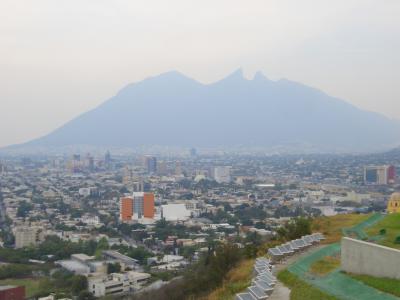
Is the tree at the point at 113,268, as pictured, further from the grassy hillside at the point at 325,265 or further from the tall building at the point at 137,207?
the tall building at the point at 137,207

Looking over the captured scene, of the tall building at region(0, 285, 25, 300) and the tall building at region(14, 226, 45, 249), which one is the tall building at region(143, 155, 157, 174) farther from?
the tall building at region(0, 285, 25, 300)

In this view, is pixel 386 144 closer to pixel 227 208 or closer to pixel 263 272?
pixel 227 208

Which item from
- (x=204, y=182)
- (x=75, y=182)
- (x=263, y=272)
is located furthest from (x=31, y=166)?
(x=263, y=272)

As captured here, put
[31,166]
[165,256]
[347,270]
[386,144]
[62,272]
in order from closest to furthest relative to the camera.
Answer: [347,270] → [62,272] → [165,256] → [31,166] → [386,144]

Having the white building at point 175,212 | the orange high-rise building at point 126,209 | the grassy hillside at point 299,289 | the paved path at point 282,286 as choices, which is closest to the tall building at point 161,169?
the white building at point 175,212

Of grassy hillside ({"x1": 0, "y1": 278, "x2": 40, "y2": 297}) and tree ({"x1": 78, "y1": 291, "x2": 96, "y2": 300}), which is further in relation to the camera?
grassy hillside ({"x1": 0, "y1": 278, "x2": 40, "y2": 297})

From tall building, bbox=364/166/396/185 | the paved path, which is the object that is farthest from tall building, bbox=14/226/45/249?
tall building, bbox=364/166/396/185

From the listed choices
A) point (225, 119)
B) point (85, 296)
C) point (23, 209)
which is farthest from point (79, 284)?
point (225, 119)

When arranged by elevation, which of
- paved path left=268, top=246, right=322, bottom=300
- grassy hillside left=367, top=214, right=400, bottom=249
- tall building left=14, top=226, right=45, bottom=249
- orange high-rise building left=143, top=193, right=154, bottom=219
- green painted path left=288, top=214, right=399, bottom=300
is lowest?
tall building left=14, top=226, right=45, bottom=249
